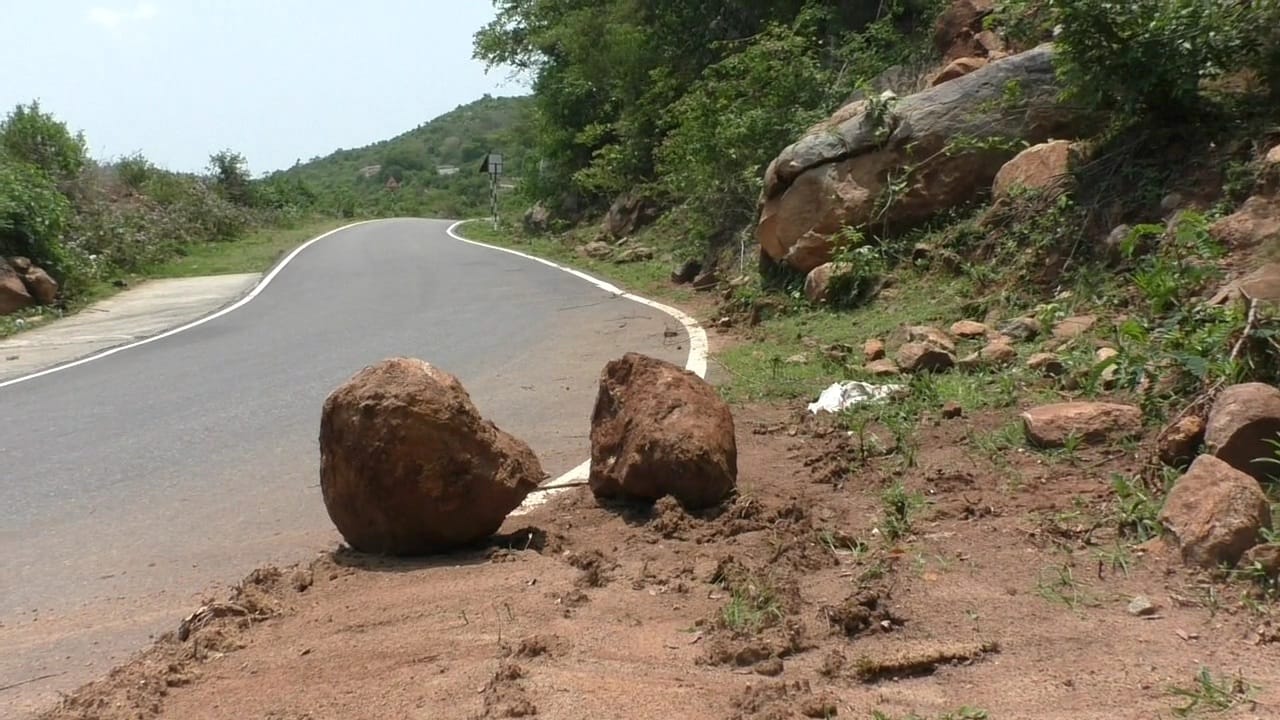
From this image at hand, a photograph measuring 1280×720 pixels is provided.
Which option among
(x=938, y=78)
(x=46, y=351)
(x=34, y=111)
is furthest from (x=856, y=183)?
(x=34, y=111)

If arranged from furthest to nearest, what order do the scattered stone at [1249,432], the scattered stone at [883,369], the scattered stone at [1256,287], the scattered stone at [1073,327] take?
the scattered stone at [883,369], the scattered stone at [1073,327], the scattered stone at [1256,287], the scattered stone at [1249,432]

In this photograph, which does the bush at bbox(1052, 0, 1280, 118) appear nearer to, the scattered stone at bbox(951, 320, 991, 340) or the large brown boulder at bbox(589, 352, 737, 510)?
the scattered stone at bbox(951, 320, 991, 340)

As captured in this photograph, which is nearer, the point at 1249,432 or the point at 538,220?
the point at 1249,432

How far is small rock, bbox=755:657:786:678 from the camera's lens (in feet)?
10.8

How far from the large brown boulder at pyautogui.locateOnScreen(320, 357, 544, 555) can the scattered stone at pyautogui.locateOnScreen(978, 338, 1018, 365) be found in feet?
11.3

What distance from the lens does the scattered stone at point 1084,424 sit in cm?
506

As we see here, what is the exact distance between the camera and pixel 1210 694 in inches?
112

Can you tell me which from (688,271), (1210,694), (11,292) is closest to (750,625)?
(1210,694)

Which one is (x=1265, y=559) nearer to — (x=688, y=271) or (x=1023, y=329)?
(x=1023, y=329)

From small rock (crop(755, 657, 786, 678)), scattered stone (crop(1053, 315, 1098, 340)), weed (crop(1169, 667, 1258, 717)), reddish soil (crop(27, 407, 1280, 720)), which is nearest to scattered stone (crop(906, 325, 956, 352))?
scattered stone (crop(1053, 315, 1098, 340))

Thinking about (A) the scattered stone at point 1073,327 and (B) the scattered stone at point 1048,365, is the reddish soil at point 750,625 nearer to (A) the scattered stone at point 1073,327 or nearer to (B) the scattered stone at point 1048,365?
(B) the scattered stone at point 1048,365

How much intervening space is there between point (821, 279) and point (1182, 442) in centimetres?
622

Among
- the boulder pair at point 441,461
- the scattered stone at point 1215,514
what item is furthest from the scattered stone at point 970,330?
the scattered stone at point 1215,514

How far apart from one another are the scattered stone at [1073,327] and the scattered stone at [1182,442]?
7.65ft
